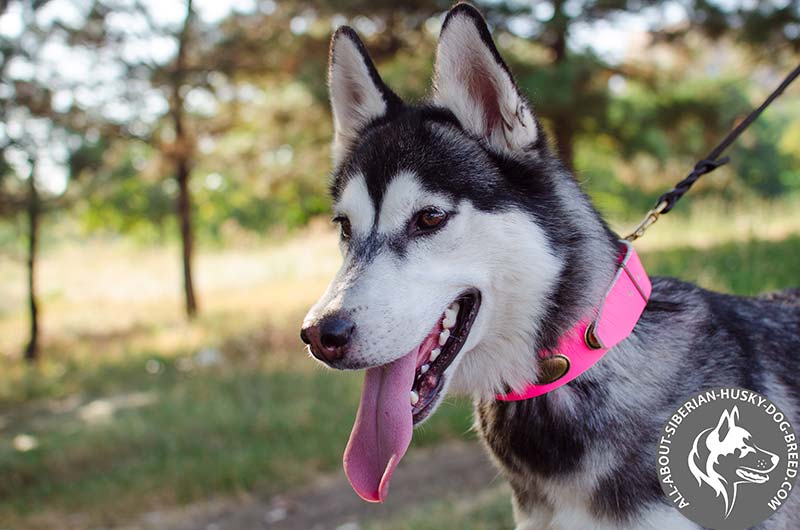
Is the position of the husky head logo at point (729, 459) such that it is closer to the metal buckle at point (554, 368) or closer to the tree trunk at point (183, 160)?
the metal buckle at point (554, 368)

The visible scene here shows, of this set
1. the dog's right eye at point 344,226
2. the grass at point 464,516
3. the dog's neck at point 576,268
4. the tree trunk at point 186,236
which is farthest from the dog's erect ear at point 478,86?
the tree trunk at point 186,236

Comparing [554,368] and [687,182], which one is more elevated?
[687,182]

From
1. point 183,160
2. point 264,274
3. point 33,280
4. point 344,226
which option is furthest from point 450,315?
point 264,274

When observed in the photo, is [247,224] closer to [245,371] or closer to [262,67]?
[262,67]

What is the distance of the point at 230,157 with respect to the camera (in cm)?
1352

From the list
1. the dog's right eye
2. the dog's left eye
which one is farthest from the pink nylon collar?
the dog's right eye

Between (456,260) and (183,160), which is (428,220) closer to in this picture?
(456,260)

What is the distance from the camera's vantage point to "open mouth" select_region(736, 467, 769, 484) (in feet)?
6.92

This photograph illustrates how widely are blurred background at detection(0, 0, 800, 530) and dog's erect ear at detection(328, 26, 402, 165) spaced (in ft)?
7.48

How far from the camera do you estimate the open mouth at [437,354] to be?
6.86 feet

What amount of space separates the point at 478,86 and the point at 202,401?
625cm

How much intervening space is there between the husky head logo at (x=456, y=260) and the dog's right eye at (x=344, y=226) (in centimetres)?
8

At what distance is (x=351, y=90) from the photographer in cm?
270

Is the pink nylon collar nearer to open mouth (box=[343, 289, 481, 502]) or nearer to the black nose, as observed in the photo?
open mouth (box=[343, 289, 481, 502])
